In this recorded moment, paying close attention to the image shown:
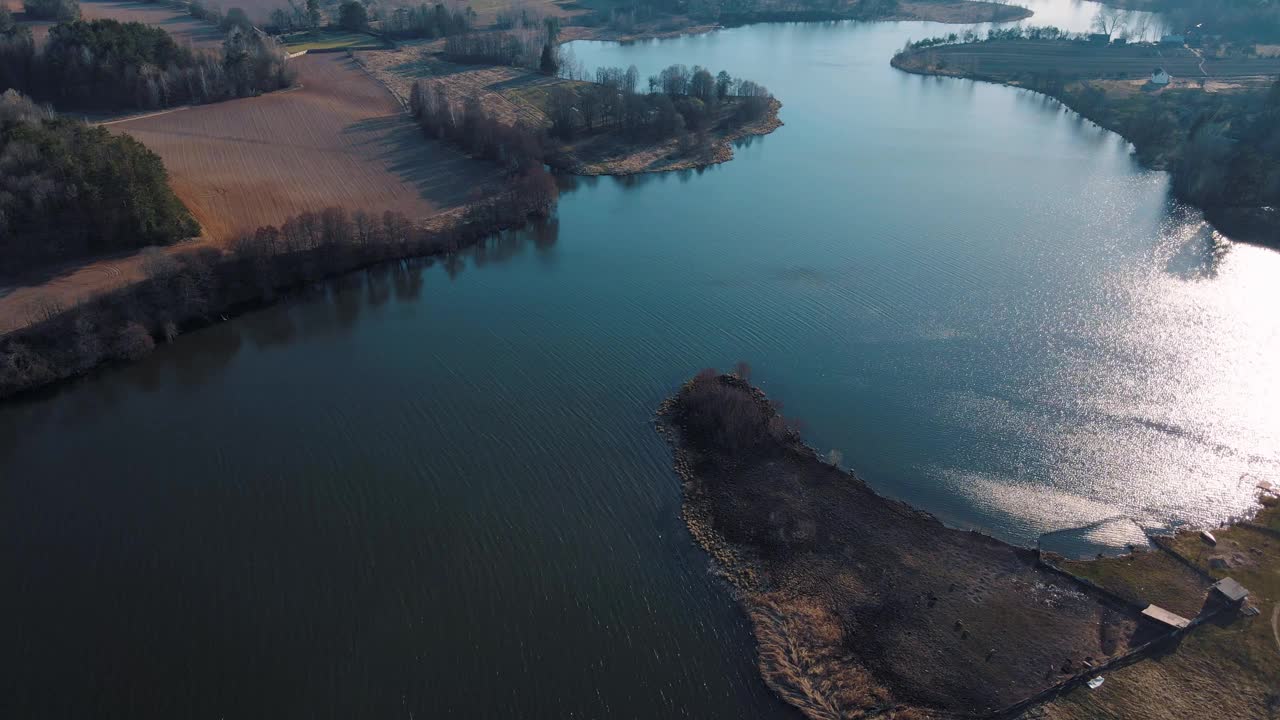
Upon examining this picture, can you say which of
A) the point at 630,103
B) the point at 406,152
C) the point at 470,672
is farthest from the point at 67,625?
the point at 630,103

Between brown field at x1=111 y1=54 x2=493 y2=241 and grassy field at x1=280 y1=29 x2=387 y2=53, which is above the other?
grassy field at x1=280 y1=29 x2=387 y2=53

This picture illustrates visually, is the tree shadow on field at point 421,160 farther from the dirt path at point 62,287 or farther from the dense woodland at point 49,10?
the dense woodland at point 49,10

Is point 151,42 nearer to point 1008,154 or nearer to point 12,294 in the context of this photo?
point 12,294

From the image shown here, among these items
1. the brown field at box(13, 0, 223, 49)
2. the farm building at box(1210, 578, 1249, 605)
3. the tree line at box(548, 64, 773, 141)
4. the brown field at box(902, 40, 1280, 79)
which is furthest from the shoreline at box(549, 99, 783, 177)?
the brown field at box(13, 0, 223, 49)

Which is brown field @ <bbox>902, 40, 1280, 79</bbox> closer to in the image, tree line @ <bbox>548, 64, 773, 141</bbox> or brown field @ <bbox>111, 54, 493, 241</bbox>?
tree line @ <bbox>548, 64, 773, 141</bbox>

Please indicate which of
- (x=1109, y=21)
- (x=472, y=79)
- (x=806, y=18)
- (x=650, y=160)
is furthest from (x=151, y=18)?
(x=1109, y=21)

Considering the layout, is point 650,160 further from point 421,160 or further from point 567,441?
point 567,441
